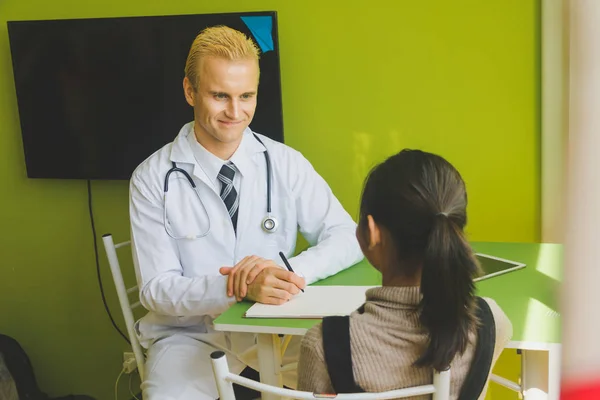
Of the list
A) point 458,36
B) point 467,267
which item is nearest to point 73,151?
point 458,36

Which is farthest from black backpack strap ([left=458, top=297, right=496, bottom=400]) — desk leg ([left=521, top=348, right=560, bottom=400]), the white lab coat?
the white lab coat

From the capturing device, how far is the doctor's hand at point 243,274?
151 centimetres

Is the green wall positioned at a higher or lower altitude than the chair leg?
higher

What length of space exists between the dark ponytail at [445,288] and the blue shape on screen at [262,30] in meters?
1.32

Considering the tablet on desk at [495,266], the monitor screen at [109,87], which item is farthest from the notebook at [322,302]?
the monitor screen at [109,87]

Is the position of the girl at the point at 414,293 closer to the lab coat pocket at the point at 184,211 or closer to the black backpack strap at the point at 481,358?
the black backpack strap at the point at 481,358

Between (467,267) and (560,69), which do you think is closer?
(560,69)

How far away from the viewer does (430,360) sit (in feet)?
3.06

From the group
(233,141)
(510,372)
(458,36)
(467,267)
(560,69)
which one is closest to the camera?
(560,69)

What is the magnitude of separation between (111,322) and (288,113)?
1108 millimetres

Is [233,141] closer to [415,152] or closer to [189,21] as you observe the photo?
[189,21]

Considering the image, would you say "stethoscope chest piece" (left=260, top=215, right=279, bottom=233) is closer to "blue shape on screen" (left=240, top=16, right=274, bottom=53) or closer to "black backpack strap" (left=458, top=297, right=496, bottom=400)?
"blue shape on screen" (left=240, top=16, right=274, bottom=53)

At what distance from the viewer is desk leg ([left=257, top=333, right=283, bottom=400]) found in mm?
1434

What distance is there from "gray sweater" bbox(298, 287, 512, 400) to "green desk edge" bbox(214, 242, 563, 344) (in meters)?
0.26
